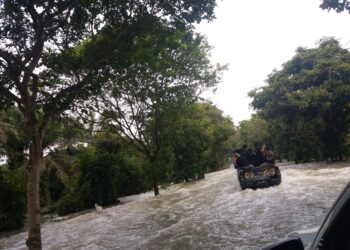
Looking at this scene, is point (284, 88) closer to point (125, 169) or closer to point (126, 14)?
point (125, 169)

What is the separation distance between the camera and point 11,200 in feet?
68.9

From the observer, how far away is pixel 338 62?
26281 mm

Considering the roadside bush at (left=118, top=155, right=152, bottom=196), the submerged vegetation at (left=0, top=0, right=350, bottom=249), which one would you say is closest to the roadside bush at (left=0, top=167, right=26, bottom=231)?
the submerged vegetation at (left=0, top=0, right=350, bottom=249)

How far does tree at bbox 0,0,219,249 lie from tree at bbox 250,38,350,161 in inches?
688

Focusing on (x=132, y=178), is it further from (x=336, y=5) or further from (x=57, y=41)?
(x=336, y=5)

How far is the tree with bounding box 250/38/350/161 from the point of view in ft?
84.9

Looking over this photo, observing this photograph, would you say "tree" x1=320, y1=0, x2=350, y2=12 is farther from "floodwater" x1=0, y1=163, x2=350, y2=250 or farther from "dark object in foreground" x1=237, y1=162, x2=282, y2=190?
"dark object in foreground" x1=237, y1=162, x2=282, y2=190

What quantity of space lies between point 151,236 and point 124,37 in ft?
18.5

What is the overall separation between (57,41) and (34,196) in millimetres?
4008

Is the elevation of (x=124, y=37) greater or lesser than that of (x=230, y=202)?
greater

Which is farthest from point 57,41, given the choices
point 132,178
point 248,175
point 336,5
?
point 132,178

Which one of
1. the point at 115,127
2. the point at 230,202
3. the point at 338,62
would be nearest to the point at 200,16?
the point at 230,202

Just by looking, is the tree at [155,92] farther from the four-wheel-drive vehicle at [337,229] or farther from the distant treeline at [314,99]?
the four-wheel-drive vehicle at [337,229]

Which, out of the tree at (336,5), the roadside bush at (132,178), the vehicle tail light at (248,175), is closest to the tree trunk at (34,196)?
the tree at (336,5)
